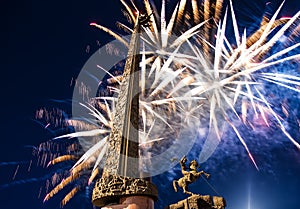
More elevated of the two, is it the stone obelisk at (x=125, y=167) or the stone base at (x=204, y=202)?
the stone obelisk at (x=125, y=167)

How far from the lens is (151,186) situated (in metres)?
9.22

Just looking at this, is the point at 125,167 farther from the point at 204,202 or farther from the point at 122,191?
the point at 204,202

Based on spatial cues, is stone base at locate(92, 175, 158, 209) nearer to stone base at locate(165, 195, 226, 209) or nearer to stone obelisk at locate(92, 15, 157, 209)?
stone obelisk at locate(92, 15, 157, 209)

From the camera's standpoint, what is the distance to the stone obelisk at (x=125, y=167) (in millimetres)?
8906

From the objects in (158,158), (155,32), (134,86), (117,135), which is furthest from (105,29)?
(117,135)

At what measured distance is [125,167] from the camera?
9516mm

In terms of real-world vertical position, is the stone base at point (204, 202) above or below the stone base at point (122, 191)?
below

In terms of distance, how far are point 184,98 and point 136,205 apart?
13752 millimetres

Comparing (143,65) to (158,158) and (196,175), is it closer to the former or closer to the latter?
(158,158)

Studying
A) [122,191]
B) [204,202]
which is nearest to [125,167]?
[122,191]

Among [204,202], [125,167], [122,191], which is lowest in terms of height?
[204,202]

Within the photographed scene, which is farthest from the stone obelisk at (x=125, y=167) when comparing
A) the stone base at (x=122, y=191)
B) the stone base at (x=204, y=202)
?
the stone base at (x=204, y=202)

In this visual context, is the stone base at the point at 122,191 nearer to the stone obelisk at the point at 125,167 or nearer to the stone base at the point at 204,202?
the stone obelisk at the point at 125,167

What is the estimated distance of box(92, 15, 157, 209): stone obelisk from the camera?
891 centimetres
